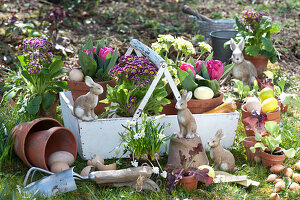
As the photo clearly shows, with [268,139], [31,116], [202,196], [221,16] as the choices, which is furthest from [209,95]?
[221,16]

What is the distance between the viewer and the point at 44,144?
2.63 m

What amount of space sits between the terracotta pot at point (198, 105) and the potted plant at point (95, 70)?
48 cm

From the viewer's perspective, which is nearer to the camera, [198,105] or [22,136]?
[22,136]

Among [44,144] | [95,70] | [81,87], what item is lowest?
[44,144]

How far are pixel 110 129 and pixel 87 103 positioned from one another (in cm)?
28

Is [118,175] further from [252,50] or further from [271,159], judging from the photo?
[252,50]

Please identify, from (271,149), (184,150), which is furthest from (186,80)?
(271,149)

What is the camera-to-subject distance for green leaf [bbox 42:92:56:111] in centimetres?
341

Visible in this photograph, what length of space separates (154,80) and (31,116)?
52.7 inches

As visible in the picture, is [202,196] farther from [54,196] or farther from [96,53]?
[96,53]

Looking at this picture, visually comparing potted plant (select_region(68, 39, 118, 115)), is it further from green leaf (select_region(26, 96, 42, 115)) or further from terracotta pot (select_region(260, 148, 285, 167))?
terracotta pot (select_region(260, 148, 285, 167))

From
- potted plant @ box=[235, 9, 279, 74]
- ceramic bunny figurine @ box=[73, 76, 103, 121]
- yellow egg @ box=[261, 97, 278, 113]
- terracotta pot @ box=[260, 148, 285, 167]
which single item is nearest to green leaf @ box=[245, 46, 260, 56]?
potted plant @ box=[235, 9, 279, 74]

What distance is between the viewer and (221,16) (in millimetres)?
6703

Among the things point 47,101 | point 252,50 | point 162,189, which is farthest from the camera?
point 252,50
